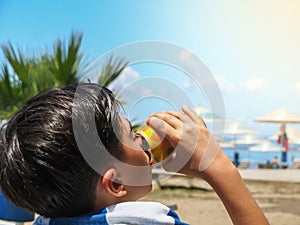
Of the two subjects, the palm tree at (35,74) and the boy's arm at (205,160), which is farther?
the palm tree at (35,74)

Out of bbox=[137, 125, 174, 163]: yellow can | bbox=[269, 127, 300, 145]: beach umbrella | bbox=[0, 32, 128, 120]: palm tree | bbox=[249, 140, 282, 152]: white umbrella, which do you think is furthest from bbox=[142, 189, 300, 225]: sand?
bbox=[249, 140, 282, 152]: white umbrella

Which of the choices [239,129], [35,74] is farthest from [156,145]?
[239,129]

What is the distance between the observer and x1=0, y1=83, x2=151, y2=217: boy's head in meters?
0.65

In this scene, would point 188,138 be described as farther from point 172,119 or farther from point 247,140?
point 247,140

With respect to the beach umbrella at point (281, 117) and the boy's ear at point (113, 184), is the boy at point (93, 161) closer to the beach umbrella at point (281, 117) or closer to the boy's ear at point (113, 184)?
the boy's ear at point (113, 184)

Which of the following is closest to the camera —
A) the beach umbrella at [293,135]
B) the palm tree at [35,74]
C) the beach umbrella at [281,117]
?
the palm tree at [35,74]

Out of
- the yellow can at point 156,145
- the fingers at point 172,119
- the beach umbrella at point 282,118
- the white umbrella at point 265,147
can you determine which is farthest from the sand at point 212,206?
the white umbrella at point 265,147

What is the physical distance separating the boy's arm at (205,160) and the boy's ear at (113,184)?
96mm

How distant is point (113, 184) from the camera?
2.28 ft

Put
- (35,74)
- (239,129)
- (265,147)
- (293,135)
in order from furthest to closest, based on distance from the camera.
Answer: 1. (239,129)
2. (265,147)
3. (293,135)
4. (35,74)

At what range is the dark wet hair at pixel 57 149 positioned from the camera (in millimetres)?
652

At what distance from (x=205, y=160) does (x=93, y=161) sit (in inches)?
6.5

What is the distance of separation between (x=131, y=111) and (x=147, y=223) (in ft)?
0.63

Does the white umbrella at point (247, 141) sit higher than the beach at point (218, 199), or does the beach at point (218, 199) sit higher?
the beach at point (218, 199)
